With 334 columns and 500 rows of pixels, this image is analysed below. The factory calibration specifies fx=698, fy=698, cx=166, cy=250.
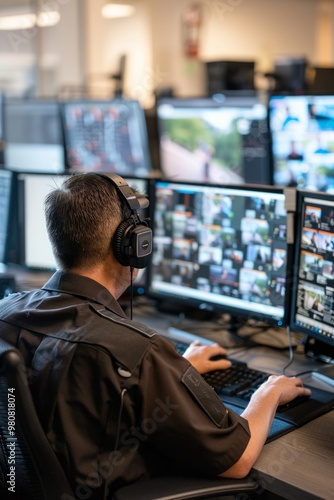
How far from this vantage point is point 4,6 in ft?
21.8

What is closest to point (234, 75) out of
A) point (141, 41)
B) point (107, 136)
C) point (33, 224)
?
point (107, 136)

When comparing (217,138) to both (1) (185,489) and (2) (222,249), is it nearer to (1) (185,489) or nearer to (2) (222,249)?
(2) (222,249)

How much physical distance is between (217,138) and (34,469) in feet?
6.02

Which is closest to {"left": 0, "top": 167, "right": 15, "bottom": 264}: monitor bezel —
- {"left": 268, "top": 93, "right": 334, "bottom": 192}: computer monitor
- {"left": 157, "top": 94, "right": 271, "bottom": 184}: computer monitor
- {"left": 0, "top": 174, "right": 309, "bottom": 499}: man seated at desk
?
{"left": 157, "top": 94, "right": 271, "bottom": 184}: computer monitor

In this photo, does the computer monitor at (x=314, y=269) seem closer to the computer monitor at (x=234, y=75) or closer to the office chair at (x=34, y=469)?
the office chair at (x=34, y=469)

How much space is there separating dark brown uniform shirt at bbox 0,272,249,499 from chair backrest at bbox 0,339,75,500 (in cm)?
4

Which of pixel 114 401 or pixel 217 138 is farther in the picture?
pixel 217 138

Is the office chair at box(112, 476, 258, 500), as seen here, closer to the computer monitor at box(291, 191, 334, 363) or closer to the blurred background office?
the computer monitor at box(291, 191, 334, 363)

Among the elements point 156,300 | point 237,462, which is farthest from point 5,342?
point 156,300

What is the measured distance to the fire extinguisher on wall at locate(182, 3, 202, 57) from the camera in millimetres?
7766

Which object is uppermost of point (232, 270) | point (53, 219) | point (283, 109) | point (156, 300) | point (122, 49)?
point (122, 49)

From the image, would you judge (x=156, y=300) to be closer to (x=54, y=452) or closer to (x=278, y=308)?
(x=278, y=308)

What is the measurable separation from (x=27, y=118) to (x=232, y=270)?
1773mm

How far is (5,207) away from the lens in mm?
2502
